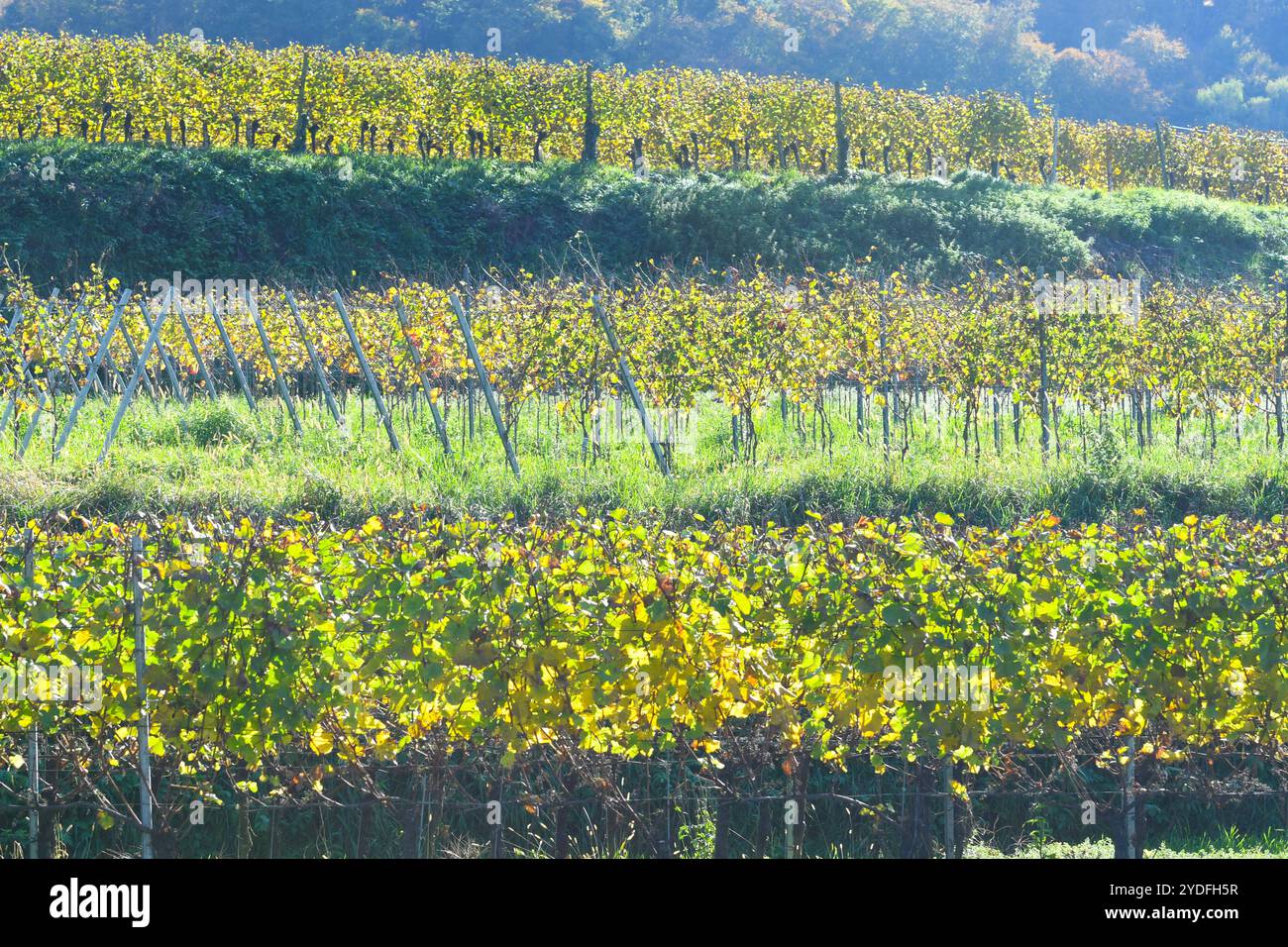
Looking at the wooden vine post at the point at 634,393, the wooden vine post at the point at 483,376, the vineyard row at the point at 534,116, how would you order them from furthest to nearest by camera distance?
the vineyard row at the point at 534,116 < the wooden vine post at the point at 634,393 < the wooden vine post at the point at 483,376

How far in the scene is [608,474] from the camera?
11.7m

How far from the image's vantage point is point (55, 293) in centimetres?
1438

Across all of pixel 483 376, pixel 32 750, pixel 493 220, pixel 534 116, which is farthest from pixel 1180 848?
pixel 534 116

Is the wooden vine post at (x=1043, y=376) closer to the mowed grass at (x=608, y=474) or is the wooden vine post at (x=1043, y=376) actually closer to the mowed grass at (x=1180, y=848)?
the mowed grass at (x=608, y=474)

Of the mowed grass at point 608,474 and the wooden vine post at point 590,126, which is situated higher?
the wooden vine post at point 590,126

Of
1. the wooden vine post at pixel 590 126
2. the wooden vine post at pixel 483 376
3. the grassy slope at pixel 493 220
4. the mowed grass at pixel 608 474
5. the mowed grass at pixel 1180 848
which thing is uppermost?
the wooden vine post at pixel 590 126

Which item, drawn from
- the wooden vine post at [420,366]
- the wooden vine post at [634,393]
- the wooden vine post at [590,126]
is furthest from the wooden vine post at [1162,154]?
the wooden vine post at [634,393]

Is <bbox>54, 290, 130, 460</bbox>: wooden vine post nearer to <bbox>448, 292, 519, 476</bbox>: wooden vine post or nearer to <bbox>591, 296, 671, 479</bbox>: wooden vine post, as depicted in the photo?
<bbox>448, 292, 519, 476</bbox>: wooden vine post

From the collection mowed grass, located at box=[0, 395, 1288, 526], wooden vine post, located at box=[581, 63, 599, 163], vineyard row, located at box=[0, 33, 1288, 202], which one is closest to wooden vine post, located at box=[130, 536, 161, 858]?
mowed grass, located at box=[0, 395, 1288, 526]

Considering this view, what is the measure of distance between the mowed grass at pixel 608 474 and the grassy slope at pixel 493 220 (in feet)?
45.5

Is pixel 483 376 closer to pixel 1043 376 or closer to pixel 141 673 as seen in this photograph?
pixel 1043 376

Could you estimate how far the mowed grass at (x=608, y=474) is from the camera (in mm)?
11266

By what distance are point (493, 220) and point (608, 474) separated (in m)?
20.1
